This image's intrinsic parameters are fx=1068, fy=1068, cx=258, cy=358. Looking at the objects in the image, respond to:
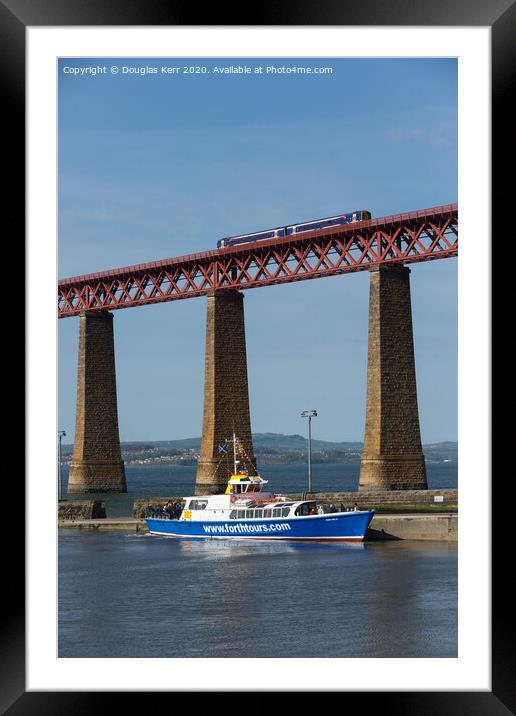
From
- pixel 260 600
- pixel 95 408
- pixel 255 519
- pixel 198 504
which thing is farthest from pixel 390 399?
pixel 95 408

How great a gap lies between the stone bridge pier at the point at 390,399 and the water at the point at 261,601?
46.0 ft

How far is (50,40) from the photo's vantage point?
48.6 ft

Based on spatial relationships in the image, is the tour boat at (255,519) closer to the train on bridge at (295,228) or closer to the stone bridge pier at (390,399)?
the stone bridge pier at (390,399)

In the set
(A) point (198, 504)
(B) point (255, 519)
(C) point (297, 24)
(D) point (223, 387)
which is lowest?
(B) point (255, 519)

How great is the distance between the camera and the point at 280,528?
47938mm

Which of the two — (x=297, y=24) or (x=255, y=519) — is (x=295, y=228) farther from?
(x=297, y=24)

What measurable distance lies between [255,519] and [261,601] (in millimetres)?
18978

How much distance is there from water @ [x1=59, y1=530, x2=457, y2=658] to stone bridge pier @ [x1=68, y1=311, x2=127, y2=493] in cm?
3606

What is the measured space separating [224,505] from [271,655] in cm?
2928

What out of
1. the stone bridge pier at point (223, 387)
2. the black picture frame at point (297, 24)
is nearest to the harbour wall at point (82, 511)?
the stone bridge pier at point (223, 387)

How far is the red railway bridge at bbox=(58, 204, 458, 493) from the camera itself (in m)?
59.6

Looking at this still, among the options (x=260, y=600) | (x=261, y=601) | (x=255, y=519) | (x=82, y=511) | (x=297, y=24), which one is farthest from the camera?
(x=82, y=511)

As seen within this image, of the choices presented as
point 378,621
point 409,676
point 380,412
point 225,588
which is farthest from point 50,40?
point 380,412

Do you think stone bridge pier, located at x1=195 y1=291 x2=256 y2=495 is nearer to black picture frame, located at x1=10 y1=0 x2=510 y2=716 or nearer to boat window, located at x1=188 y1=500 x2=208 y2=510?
boat window, located at x1=188 y1=500 x2=208 y2=510
